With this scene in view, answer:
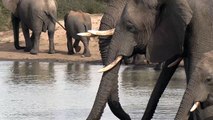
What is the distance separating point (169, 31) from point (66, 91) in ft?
22.5

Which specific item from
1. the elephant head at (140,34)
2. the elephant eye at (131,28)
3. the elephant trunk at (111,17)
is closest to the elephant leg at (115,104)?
the elephant trunk at (111,17)

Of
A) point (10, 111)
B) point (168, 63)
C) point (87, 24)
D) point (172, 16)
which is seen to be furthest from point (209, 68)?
point (87, 24)

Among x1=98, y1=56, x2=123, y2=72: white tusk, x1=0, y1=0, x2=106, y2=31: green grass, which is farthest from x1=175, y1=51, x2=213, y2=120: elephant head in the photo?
x1=0, y1=0, x2=106, y2=31: green grass

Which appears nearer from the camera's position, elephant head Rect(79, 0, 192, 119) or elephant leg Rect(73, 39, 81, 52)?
elephant head Rect(79, 0, 192, 119)

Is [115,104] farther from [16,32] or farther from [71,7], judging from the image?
[71,7]

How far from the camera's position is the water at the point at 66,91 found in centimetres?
1565

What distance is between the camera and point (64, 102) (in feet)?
56.0

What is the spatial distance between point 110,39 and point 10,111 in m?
3.25

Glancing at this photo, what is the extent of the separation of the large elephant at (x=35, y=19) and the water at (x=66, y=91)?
121 inches

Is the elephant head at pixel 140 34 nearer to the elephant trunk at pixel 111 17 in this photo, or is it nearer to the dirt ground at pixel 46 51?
the elephant trunk at pixel 111 17

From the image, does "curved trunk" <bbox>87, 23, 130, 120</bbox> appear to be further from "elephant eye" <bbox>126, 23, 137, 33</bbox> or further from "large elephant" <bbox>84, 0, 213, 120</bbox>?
"elephant eye" <bbox>126, 23, 137, 33</bbox>

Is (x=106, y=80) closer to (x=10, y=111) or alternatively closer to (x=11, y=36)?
(x=10, y=111)

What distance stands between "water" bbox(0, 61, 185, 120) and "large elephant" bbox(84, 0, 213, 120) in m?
2.67

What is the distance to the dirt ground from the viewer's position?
92.3 feet
